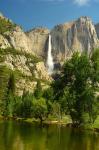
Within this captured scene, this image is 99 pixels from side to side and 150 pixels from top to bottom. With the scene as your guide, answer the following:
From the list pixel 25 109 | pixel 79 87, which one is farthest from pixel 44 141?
pixel 25 109

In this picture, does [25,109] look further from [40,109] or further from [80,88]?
[80,88]

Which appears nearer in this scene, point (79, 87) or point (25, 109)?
point (79, 87)

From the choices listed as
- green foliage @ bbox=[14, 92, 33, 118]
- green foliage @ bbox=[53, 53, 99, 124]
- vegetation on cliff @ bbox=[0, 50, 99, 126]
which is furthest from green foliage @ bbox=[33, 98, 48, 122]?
green foliage @ bbox=[53, 53, 99, 124]

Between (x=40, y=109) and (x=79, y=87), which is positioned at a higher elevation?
(x=79, y=87)

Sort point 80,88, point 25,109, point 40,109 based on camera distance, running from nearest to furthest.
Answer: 1. point 80,88
2. point 40,109
3. point 25,109

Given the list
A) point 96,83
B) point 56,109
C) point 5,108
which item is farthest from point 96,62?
point 5,108

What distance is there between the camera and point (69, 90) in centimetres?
9562

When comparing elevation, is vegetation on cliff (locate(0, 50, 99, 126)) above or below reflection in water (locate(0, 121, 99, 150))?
above

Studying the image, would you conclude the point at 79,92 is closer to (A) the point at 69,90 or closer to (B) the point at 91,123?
(A) the point at 69,90

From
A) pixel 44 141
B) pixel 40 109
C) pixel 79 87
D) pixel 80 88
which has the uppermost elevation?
pixel 79 87

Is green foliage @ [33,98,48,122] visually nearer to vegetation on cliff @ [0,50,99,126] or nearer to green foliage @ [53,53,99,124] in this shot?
vegetation on cliff @ [0,50,99,126]

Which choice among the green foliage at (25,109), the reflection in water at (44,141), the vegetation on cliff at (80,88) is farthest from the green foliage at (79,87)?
the green foliage at (25,109)

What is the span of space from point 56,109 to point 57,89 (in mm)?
36983

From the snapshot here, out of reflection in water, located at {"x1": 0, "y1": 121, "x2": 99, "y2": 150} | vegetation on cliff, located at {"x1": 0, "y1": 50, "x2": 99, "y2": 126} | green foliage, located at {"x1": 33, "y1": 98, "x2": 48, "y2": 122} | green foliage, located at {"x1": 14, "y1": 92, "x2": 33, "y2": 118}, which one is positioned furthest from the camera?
green foliage, located at {"x1": 14, "y1": 92, "x2": 33, "y2": 118}
